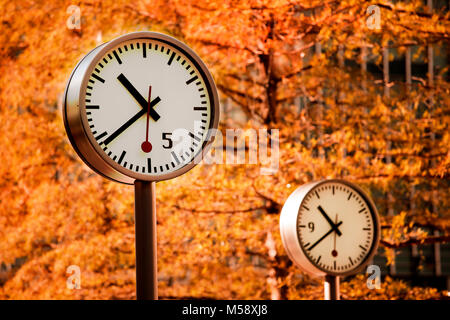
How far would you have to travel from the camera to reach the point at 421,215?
6.21 metres

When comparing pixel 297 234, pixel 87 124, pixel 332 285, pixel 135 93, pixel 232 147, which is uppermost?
pixel 232 147

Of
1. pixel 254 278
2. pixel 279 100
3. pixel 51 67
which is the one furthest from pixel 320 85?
pixel 51 67

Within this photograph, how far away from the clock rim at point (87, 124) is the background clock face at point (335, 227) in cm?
146

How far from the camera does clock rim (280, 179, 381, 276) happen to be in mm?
3438

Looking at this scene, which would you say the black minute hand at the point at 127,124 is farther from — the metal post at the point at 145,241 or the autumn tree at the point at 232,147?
the autumn tree at the point at 232,147

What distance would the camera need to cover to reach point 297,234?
345 centimetres

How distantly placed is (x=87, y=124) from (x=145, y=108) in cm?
21

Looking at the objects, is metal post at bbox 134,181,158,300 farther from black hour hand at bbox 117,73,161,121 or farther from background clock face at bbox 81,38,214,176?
black hour hand at bbox 117,73,161,121

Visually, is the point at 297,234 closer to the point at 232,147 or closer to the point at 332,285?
the point at 332,285

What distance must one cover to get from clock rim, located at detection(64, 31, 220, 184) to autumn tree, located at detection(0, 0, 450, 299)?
11.5 ft

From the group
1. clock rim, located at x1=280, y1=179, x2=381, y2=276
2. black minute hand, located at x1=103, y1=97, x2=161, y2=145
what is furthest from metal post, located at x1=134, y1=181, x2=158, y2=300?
clock rim, located at x1=280, y1=179, x2=381, y2=276

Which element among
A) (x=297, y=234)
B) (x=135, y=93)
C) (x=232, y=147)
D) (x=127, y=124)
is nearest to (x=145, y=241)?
(x=127, y=124)

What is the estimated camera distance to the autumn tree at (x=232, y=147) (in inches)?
232
